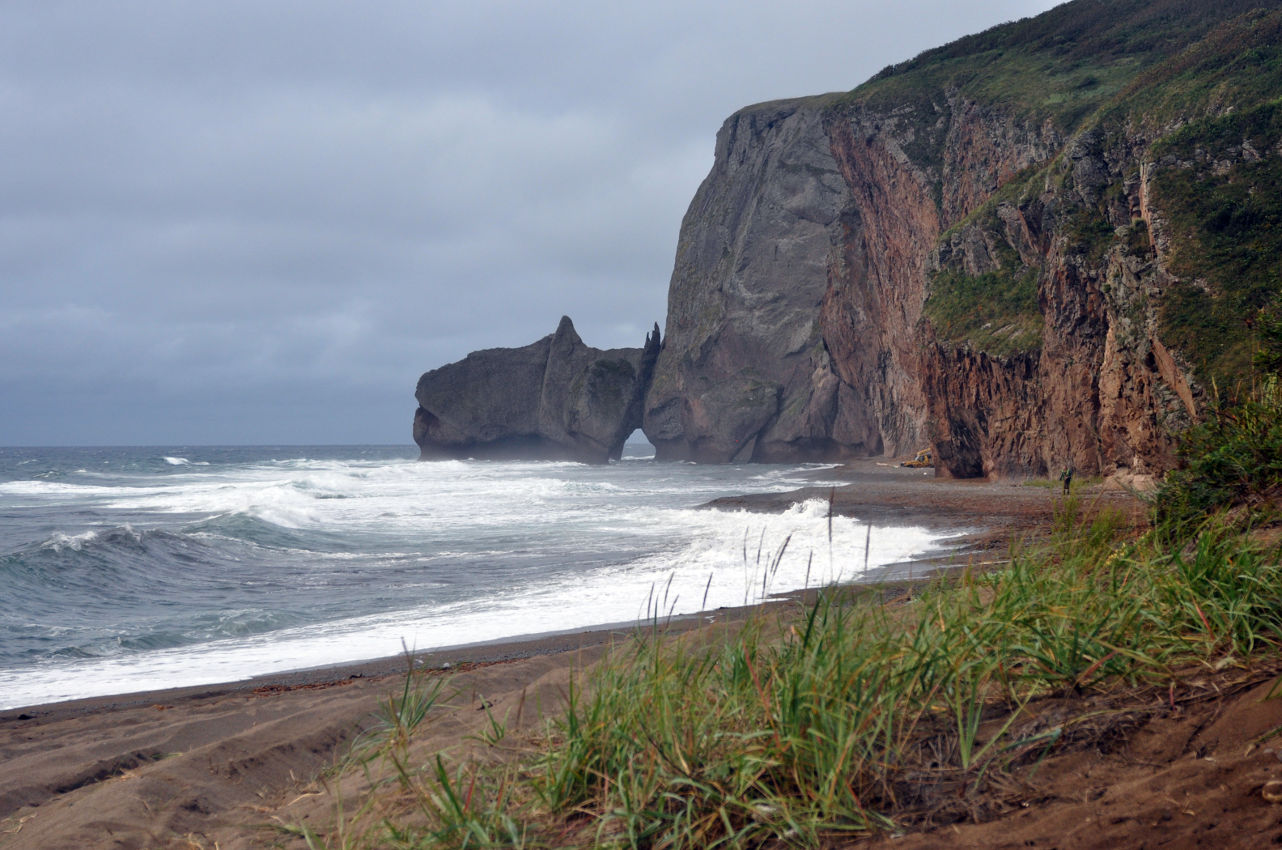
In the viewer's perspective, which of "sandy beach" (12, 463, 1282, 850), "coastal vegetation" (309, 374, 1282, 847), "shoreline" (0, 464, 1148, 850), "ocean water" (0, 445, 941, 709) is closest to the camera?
"sandy beach" (12, 463, 1282, 850)

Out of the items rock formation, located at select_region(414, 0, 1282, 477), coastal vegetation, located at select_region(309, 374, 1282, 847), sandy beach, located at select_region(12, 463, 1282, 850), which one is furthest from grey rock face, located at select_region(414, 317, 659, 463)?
coastal vegetation, located at select_region(309, 374, 1282, 847)

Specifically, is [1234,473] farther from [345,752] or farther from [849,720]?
[345,752]

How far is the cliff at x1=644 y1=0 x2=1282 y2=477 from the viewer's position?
17.2m

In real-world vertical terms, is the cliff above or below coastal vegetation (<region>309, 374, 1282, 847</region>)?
above

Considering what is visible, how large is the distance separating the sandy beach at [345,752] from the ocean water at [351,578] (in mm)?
830

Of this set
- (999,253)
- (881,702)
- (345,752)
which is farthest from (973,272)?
(881,702)

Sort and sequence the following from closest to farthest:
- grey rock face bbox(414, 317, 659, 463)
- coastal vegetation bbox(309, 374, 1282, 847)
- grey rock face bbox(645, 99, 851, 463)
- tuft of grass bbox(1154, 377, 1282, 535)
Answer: coastal vegetation bbox(309, 374, 1282, 847) → tuft of grass bbox(1154, 377, 1282, 535) → grey rock face bbox(645, 99, 851, 463) → grey rock face bbox(414, 317, 659, 463)

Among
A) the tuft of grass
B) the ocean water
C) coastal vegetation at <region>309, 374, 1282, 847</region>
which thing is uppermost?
the tuft of grass

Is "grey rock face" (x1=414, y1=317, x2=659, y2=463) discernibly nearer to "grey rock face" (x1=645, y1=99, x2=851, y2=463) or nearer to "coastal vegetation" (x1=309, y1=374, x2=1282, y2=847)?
"grey rock face" (x1=645, y1=99, x2=851, y2=463)

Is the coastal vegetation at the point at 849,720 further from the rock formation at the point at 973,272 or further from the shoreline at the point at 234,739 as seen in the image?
the rock formation at the point at 973,272

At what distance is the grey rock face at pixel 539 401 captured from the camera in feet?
247

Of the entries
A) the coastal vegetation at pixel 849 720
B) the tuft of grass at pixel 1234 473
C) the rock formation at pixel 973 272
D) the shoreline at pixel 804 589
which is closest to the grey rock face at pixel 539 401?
the rock formation at pixel 973 272

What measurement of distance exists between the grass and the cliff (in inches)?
180

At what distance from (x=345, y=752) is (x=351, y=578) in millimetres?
8876
